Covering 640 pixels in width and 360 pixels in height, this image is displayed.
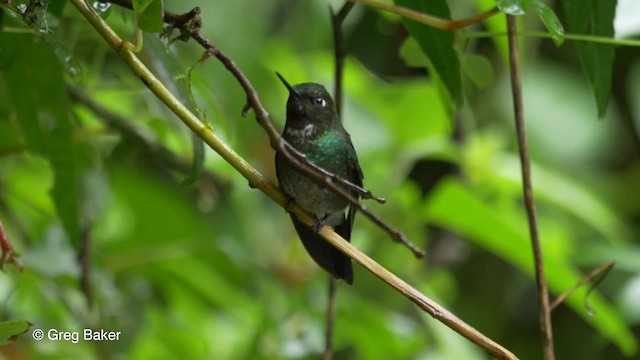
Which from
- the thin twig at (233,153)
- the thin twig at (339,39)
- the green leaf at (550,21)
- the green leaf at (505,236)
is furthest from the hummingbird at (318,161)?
the green leaf at (505,236)

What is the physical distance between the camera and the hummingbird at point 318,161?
1339mm

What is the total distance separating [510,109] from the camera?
346 cm

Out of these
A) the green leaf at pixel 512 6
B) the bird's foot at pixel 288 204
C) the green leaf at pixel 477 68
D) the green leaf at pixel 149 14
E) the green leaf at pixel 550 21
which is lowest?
the bird's foot at pixel 288 204

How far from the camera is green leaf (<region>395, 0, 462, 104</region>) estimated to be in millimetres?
1112

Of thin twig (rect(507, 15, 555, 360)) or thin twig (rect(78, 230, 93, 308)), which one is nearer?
thin twig (rect(507, 15, 555, 360))

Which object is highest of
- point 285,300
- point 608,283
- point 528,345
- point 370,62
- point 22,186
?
point 370,62

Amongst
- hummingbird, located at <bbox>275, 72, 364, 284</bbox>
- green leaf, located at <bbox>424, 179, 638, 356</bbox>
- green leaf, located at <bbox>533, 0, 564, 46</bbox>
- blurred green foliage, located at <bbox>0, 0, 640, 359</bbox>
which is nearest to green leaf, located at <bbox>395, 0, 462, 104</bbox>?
blurred green foliage, located at <bbox>0, 0, 640, 359</bbox>

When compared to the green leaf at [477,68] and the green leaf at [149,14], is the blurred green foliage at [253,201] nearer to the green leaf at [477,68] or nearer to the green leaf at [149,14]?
the green leaf at [477,68]

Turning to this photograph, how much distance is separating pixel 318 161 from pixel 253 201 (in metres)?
1.30

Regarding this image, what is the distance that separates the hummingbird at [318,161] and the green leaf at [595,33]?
38cm

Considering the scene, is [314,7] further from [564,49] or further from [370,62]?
[564,49]

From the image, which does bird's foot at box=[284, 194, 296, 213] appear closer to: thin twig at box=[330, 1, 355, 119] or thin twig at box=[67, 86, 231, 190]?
thin twig at box=[330, 1, 355, 119]

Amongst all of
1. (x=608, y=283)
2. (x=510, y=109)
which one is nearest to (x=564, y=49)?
(x=510, y=109)

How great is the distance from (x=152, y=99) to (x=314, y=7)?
725 mm
